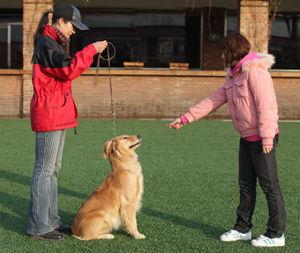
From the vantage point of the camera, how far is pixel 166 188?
878cm

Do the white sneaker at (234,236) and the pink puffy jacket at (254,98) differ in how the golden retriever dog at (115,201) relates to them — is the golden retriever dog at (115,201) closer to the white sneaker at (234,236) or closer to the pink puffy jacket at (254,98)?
the white sneaker at (234,236)

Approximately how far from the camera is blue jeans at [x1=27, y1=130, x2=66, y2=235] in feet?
19.9

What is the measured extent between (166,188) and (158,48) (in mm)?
14046

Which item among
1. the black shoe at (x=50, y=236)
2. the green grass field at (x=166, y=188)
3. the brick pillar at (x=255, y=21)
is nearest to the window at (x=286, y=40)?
the brick pillar at (x=255, y=21)

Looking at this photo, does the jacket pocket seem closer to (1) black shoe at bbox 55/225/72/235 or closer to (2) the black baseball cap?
(2) the black baseball cap

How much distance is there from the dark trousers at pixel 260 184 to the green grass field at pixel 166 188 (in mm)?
216

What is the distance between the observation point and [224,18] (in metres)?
22.0

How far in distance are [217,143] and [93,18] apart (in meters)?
9.99

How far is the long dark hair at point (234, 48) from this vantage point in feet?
19.1

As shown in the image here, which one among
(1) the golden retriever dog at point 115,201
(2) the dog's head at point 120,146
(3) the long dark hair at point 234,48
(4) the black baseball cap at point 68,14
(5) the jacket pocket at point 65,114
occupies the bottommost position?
(1) the golden retriever dog at point 115,201

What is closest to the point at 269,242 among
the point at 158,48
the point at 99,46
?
the point at 99,46

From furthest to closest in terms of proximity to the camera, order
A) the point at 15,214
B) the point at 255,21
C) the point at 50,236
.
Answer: the point at 255,21 < the point at 15,214 < the point at 50,236

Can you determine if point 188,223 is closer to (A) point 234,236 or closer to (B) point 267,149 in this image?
(A) point 234,236

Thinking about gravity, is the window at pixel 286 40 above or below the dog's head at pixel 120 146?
above
